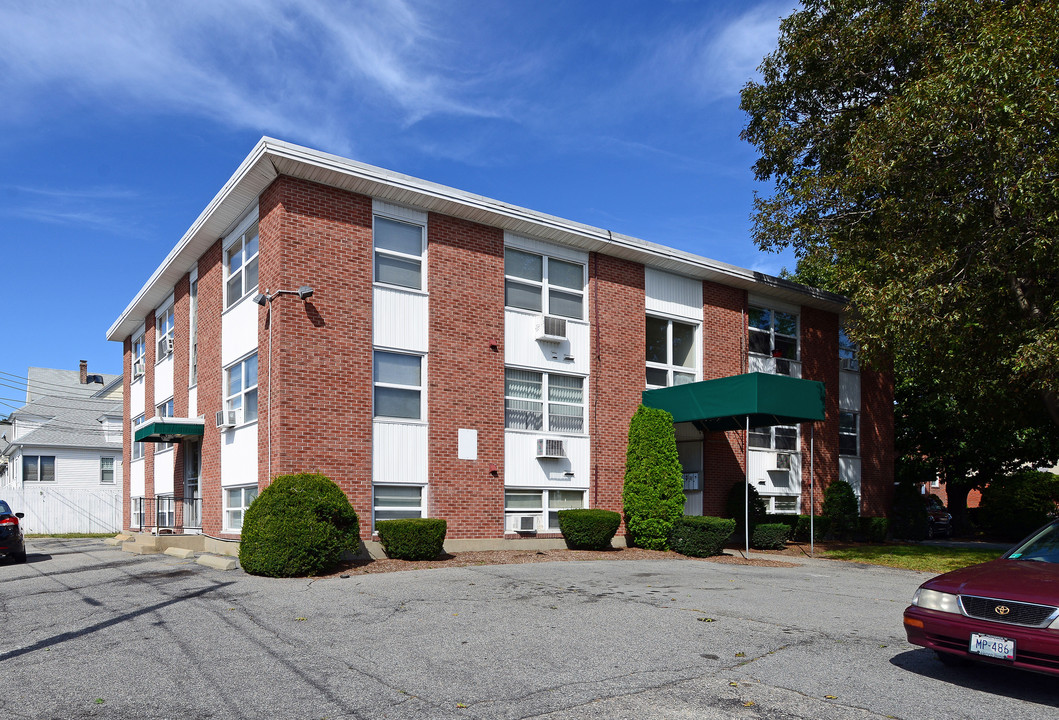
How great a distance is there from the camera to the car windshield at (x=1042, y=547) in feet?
25.1

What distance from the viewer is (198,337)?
2153 cm

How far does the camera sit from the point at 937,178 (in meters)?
15.7

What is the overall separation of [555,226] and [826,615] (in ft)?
37.8

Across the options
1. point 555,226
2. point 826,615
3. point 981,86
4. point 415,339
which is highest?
point 981,86

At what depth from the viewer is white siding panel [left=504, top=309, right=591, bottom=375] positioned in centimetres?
1919

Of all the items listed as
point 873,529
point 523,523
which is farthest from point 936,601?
point 873,529

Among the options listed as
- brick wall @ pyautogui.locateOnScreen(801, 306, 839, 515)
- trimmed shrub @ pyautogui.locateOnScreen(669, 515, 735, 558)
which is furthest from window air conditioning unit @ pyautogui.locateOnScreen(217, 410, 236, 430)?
brick wall @ pyautogui.locateOnScreen(801, 306, 839, 515)

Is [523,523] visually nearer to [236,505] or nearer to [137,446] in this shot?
[236,505]

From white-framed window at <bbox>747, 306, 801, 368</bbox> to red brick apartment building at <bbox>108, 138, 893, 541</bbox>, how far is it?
9 centimetres

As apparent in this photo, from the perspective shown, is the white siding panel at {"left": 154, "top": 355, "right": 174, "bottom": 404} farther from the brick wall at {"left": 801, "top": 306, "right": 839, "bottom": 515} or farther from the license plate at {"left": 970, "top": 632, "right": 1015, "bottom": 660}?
the license plate at {"left": 970, "top": 632, "right": 1015, "bottom": 660}

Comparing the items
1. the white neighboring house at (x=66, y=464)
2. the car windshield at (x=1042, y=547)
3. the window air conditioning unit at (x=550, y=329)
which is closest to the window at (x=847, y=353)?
the window air conditioning unit at (x=550, y=329)

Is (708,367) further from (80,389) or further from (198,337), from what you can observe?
(80,389)

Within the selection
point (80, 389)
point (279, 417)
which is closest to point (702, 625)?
point (279, 417)

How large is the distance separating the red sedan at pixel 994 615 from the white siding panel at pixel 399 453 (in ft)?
37.6
